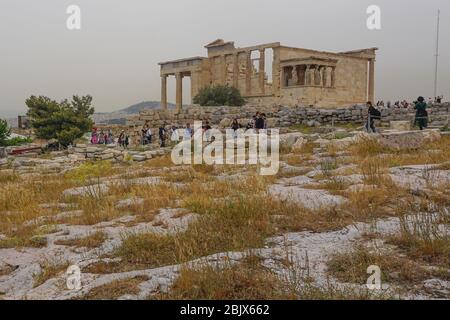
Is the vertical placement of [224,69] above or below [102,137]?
above

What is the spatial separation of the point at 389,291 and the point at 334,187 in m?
4.18

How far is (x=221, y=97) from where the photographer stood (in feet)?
132

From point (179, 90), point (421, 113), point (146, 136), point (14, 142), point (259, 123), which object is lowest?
point (14, 142)

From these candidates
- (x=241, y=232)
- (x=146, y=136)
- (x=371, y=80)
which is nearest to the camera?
(x=241, y=232)

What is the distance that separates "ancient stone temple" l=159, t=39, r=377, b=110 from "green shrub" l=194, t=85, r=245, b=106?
7.46 feet

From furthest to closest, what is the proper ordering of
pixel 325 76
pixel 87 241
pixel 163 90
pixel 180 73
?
pixel 163 90, pixel 180 73, pixel 325 76, pixel 87 241

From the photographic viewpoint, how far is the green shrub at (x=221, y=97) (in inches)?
1574

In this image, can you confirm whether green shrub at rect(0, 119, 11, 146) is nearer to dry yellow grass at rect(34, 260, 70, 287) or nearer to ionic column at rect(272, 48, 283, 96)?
ionic column at rect(272, 48, 283, 96)

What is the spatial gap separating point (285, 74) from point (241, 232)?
37.7 metres

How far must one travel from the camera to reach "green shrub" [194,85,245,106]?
39969 mm

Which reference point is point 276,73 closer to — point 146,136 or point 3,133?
point 146,136

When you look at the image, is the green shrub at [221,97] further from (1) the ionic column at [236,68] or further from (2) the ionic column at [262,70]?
(2) the ionic column at [262,70]

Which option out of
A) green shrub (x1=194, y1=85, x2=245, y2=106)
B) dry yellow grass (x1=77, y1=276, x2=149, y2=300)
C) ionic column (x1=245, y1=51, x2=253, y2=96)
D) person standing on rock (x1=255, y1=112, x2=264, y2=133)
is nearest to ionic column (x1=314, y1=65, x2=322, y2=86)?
ionic column (x1=245, y1=51, x2=253, y2=96)

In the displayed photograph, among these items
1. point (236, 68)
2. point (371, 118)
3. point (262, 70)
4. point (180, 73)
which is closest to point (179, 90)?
point (180, 73)
